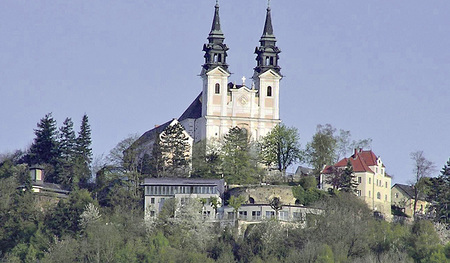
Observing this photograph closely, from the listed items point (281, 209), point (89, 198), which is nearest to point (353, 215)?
point (281, 209)

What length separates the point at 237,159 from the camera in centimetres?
9544

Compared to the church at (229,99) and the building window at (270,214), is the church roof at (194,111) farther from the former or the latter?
the building window at (270,214)

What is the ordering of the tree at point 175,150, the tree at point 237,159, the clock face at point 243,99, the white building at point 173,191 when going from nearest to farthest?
the white building at point 173,191, the tree at point 237,159, the tree at point 175,150, the clock face at point 243,99

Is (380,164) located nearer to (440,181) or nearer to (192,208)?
(440,181)

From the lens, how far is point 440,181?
9356cm

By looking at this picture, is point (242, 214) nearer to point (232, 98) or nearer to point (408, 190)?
point (232, 98)

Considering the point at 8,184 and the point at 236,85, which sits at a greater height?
the point at 236,85

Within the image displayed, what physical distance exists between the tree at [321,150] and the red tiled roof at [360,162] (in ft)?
5.15

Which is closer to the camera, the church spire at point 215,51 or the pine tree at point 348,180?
the pine tree at point 348,180

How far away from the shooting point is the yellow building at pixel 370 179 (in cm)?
9500

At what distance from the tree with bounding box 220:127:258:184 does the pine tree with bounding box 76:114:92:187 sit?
26.7 feet

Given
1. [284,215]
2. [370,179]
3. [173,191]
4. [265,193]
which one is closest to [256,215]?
[284,215]

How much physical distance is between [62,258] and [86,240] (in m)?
2.01

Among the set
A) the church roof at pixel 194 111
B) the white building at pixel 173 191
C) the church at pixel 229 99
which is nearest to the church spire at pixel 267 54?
the church at pixel 229 99
